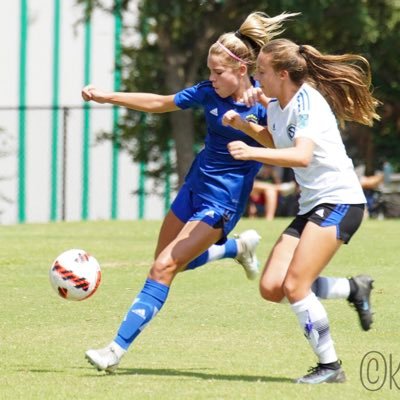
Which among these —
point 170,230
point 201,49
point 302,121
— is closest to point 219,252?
point 170,230

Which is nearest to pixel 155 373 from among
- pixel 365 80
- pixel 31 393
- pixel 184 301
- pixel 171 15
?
pixel 31 393

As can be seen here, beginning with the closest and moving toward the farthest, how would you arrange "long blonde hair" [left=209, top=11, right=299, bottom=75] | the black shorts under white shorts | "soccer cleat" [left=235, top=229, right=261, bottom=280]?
1. the black shorts under white shorts
2. "long blonde hair" [left=209, top=11, right=299, bottom=75]
3. "soccer cleat" [left=235, top=229, right=261, bottom=280]

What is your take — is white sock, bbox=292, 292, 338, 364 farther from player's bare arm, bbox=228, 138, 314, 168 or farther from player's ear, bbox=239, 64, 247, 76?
player's ear, bbox=239, 64, 247, 76

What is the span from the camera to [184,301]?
10828 mm

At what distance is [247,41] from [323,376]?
2.30m

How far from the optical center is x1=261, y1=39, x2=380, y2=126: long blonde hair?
7.34m

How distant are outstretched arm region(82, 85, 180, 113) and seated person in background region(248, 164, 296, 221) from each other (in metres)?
14.9

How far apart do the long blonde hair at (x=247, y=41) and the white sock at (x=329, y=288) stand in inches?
61.1

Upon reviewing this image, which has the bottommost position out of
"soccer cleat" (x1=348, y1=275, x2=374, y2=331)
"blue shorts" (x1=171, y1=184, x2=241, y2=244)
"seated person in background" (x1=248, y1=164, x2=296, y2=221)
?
"seated person in background" (x1=248, y1=164, x2=296, y2=221)

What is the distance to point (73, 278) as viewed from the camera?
313 inches


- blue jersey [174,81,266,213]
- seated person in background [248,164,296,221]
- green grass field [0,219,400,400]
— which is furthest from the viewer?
seated person in background [248,164,296,221]

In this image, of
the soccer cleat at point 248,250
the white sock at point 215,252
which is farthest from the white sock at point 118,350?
the soccer cleat at point 248,250

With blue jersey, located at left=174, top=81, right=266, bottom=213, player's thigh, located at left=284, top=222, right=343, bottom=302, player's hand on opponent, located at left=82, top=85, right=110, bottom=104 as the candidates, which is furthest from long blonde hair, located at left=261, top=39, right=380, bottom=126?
player's hand on opponent, located at left=82, top=85, right=110, bottom=104

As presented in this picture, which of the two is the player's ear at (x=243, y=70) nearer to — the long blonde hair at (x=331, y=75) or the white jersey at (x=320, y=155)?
the long blonde hair at (x=331, y=75)
